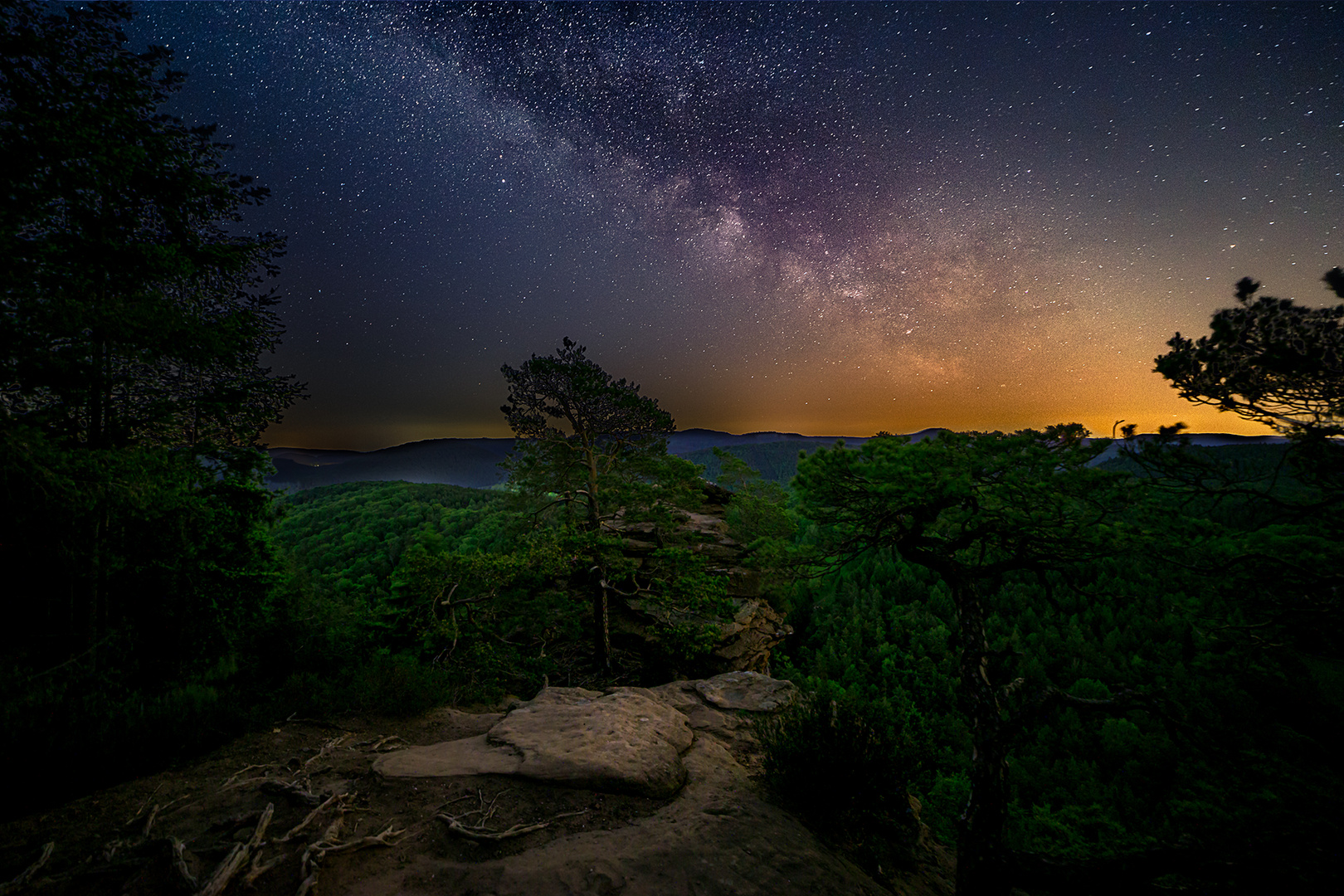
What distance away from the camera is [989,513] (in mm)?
5574

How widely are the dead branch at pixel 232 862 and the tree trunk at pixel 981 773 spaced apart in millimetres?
6512

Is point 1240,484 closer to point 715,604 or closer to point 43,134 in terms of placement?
point 715,604

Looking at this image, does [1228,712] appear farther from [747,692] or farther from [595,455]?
[595,455]

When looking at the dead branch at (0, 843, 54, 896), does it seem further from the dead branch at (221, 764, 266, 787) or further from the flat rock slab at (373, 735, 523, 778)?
the flat rock slab at (373, 735, 523, 778)

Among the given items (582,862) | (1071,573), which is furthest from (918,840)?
(582,862)

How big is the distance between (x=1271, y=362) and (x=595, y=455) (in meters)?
12.1

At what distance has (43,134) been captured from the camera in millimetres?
5383

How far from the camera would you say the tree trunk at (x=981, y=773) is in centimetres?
447

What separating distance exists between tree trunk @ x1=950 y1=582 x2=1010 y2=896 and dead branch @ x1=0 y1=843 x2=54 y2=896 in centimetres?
789

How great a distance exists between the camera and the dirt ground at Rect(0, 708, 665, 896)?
3205mm

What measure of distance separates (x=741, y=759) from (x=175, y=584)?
1202 cm

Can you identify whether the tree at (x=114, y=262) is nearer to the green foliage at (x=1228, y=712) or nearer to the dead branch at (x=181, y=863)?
the dead branch at (x=181, y=863)

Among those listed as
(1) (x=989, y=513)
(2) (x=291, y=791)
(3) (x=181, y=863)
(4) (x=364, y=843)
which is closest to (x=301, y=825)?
(4) (x=364, y=843)

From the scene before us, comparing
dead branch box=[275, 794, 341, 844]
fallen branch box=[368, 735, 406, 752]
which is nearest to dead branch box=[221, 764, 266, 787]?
fallen branch box=[368, 735, 406, 752]
